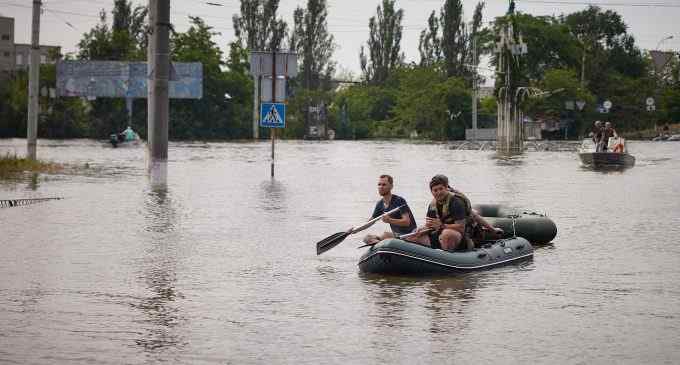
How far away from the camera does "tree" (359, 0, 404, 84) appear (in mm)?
123750

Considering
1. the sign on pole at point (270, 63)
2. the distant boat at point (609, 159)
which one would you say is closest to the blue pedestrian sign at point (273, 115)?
the sign on pole at point (270, 63)

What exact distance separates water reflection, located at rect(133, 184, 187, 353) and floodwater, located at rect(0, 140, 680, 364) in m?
0.03

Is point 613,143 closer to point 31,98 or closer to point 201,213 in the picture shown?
point 31,98

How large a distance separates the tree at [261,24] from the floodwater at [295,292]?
296 ft

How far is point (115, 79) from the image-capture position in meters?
103

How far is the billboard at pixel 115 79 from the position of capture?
4048 inches

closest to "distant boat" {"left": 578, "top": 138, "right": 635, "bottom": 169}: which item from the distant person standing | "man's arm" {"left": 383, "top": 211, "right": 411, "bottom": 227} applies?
the distant person standing

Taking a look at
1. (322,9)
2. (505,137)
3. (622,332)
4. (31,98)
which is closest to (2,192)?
(31,98)

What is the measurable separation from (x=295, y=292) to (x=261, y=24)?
344 feet

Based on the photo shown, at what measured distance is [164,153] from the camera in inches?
1254

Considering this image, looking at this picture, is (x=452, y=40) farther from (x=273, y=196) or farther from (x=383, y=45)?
(x=273, y=196)

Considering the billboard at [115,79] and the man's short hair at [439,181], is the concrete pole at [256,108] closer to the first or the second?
the billboard at [115,79]

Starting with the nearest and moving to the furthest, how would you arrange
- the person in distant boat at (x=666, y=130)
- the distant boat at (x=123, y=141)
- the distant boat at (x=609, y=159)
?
the distant boat at (x=609, y=159) < the distant boat at (x=123, y=141) < the person in distant boat at (x=666, y=130)

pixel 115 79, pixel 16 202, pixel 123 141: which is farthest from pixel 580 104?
pixel 16 202
